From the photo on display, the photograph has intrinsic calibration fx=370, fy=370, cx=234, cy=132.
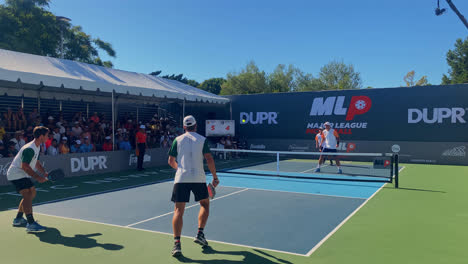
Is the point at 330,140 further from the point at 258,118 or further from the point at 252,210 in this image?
the point at 258,118

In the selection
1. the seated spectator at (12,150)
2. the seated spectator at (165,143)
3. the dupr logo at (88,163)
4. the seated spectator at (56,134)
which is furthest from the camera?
the seated spectator at (165,143)

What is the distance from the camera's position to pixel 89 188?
10.8m

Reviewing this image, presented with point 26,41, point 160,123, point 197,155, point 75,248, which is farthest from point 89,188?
point 26,41

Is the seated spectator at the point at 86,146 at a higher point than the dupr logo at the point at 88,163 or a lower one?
higher

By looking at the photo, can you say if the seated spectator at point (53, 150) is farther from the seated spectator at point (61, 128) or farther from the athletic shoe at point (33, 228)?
the athletic shoe at point (33, 228)

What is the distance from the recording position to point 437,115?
1739 cm

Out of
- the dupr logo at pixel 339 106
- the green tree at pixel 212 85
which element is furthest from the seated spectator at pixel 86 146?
the green tree at pixel 212 85

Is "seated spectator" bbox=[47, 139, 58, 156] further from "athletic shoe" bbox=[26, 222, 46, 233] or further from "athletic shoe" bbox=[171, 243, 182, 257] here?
"athletic shoe" bbox=[171, 243, 182, 257]

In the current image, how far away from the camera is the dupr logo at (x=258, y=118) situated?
21594mm

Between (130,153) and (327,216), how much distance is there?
10316 mm

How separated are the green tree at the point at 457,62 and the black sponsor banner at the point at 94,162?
4796cm

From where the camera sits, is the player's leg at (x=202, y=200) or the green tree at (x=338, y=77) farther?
the green tree at (x=338, y=77)

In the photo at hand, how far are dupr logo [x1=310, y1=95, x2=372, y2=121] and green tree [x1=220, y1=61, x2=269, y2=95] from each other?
38.2 meters

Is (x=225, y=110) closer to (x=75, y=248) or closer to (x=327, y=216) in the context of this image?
(x=327, y=216)
